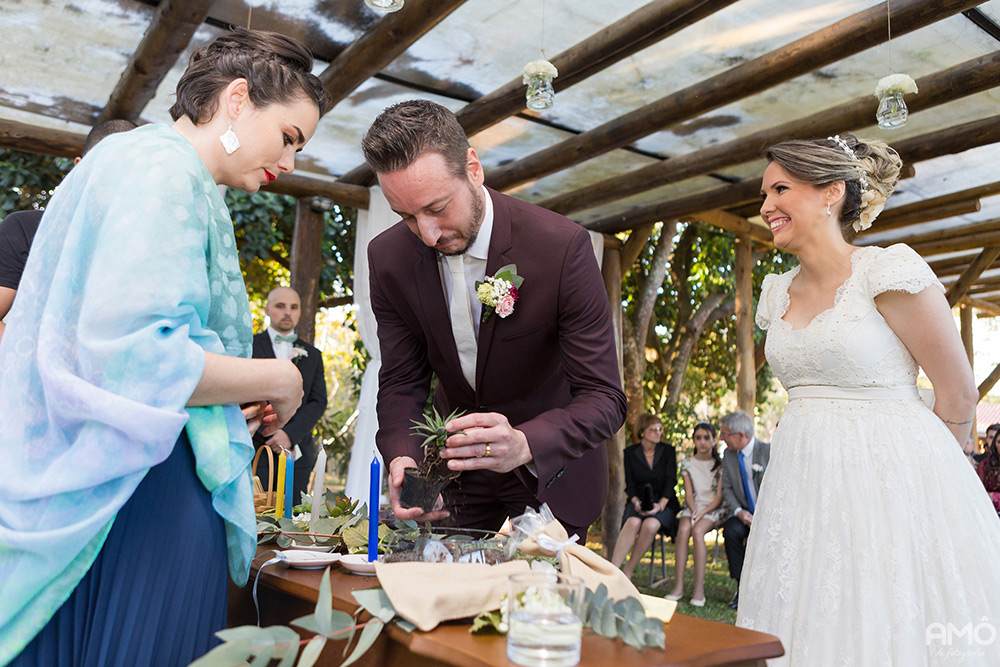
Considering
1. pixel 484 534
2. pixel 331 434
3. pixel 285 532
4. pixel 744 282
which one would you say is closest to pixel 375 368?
pixel 331 434

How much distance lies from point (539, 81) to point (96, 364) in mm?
3353

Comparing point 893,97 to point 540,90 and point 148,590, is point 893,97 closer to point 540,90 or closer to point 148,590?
point 540,90

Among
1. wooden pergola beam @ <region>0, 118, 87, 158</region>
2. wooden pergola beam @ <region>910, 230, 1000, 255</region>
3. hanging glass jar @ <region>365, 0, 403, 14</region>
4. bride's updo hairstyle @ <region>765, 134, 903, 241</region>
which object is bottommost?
bride's updo hairstyle @ <region>765, 134, 903, 241</region>

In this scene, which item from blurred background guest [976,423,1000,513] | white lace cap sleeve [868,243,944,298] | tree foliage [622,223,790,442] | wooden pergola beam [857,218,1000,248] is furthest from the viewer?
tree foliage [622,223,790,442]

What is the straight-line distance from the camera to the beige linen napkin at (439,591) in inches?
46.6

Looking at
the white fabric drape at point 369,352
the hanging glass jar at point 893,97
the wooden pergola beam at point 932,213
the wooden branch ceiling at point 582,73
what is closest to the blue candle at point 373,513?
the wooden branch ceiling at point 582,73

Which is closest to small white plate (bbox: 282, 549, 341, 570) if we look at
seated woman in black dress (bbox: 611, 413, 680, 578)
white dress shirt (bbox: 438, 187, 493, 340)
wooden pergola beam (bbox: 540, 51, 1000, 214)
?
white dress shirt (bbox: 438, 187, 493, 340)

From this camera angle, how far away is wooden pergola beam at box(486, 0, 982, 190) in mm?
3648

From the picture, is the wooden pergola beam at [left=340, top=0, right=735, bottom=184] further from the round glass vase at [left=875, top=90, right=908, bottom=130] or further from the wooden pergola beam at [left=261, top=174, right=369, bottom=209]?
the wooden pergola beam at [left=261, top=174, right=369, bottom=209]

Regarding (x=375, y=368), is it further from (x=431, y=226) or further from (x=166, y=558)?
(x=166, y=558)

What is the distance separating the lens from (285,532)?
2.01 metres

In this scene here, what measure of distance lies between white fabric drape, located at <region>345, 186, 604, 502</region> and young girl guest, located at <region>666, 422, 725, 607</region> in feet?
7.24

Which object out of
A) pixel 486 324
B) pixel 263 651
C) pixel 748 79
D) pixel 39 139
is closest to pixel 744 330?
pixel 748 79

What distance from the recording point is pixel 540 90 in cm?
416
